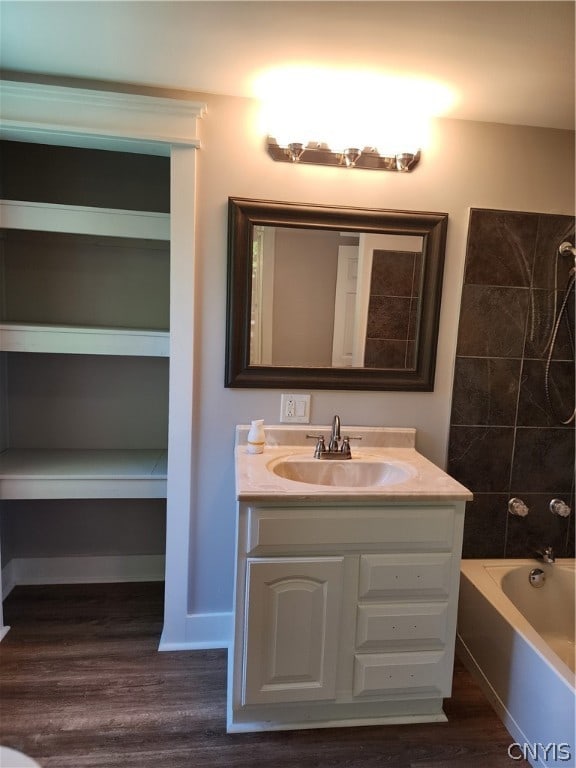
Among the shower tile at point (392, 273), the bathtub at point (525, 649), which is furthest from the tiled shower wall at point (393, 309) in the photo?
the bathtub at point (525, 649)

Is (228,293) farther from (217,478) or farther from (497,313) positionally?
(497,313)

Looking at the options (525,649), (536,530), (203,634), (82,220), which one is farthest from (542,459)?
(82,220)

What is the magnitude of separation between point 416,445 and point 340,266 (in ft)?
2.84

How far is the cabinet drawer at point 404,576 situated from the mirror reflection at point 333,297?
2.63 feet

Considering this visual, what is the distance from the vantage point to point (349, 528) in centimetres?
153

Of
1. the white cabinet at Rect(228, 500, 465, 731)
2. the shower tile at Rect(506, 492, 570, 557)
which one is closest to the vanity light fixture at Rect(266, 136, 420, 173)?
the white cabinet at Rect(228, 500, 465, 731)

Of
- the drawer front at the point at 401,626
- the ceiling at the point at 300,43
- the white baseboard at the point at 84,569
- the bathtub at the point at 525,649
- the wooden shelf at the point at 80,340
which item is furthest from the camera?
the white baseboard at the point at 84,569

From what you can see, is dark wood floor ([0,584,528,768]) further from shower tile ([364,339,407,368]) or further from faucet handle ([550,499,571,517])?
shower tile ([364,339,407,368])

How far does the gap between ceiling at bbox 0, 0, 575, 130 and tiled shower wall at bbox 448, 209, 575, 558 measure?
1.74 ft

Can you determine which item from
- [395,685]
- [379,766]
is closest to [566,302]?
[395,685]

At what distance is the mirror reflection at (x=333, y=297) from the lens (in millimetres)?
1896

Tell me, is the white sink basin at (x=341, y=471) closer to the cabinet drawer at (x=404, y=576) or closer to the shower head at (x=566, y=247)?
the cabinet drawer at (x=404, y=576)

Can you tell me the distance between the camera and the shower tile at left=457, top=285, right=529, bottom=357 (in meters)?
1.99

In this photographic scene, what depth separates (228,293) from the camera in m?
1.88
